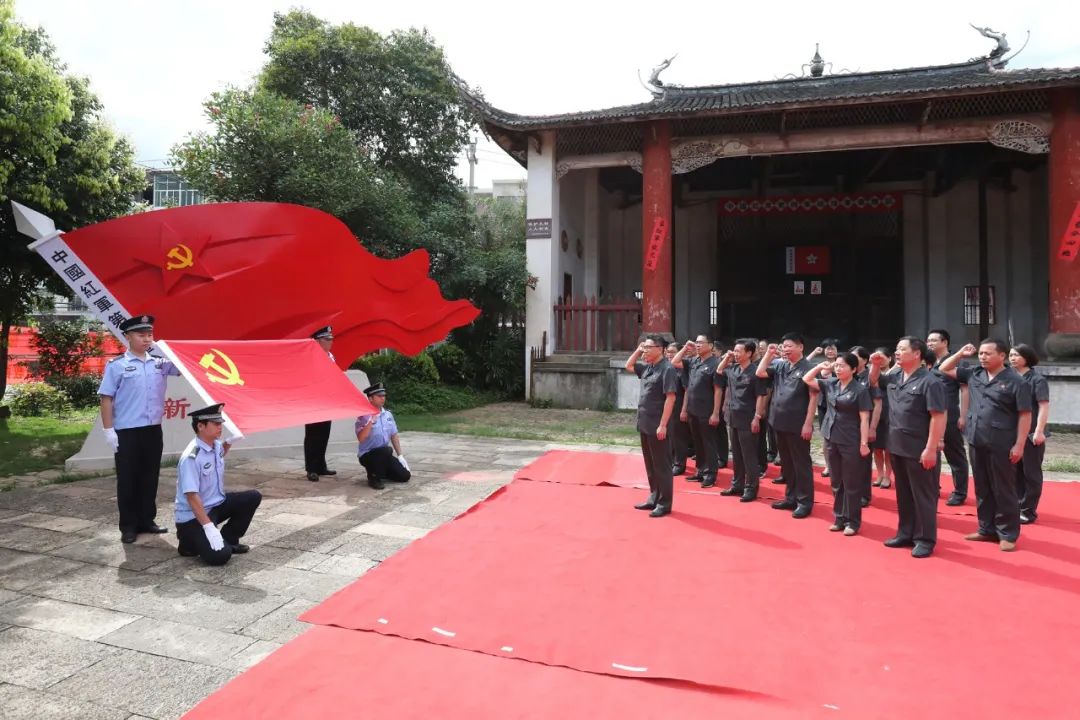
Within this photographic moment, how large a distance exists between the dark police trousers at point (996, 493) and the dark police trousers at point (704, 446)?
220 cm

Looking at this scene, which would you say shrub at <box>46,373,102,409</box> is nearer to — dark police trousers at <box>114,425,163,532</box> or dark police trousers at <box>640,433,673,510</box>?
dark police trousers at <box>114,425,163,532</box>

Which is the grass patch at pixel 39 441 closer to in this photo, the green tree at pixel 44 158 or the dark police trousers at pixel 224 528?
the green tree at pixel 44 158

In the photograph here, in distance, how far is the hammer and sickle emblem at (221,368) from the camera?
4688 millimetres

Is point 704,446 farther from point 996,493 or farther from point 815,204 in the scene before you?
point 815,204

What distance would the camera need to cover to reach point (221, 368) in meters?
4.86

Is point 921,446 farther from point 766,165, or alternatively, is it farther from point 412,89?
point 412,89

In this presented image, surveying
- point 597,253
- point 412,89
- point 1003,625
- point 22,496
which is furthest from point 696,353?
point 412,89

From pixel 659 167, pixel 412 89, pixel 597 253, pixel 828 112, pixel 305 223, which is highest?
pixel 412 89

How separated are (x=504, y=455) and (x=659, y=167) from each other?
290 inches

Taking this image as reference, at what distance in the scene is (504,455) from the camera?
7852mm

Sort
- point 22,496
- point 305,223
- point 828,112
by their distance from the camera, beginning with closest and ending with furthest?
point 22,496 < point 305,223 < point 828,112

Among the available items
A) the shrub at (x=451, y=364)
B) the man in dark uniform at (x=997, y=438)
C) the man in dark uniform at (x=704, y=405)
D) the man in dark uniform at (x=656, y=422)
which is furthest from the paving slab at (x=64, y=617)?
the shrub at (x=451, y=364)

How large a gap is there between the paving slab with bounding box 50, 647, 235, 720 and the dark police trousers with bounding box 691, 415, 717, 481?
4642 mm

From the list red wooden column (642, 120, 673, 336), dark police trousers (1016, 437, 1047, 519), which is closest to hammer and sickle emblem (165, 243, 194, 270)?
dark police trousers (1016, 437, 1047, 519)
